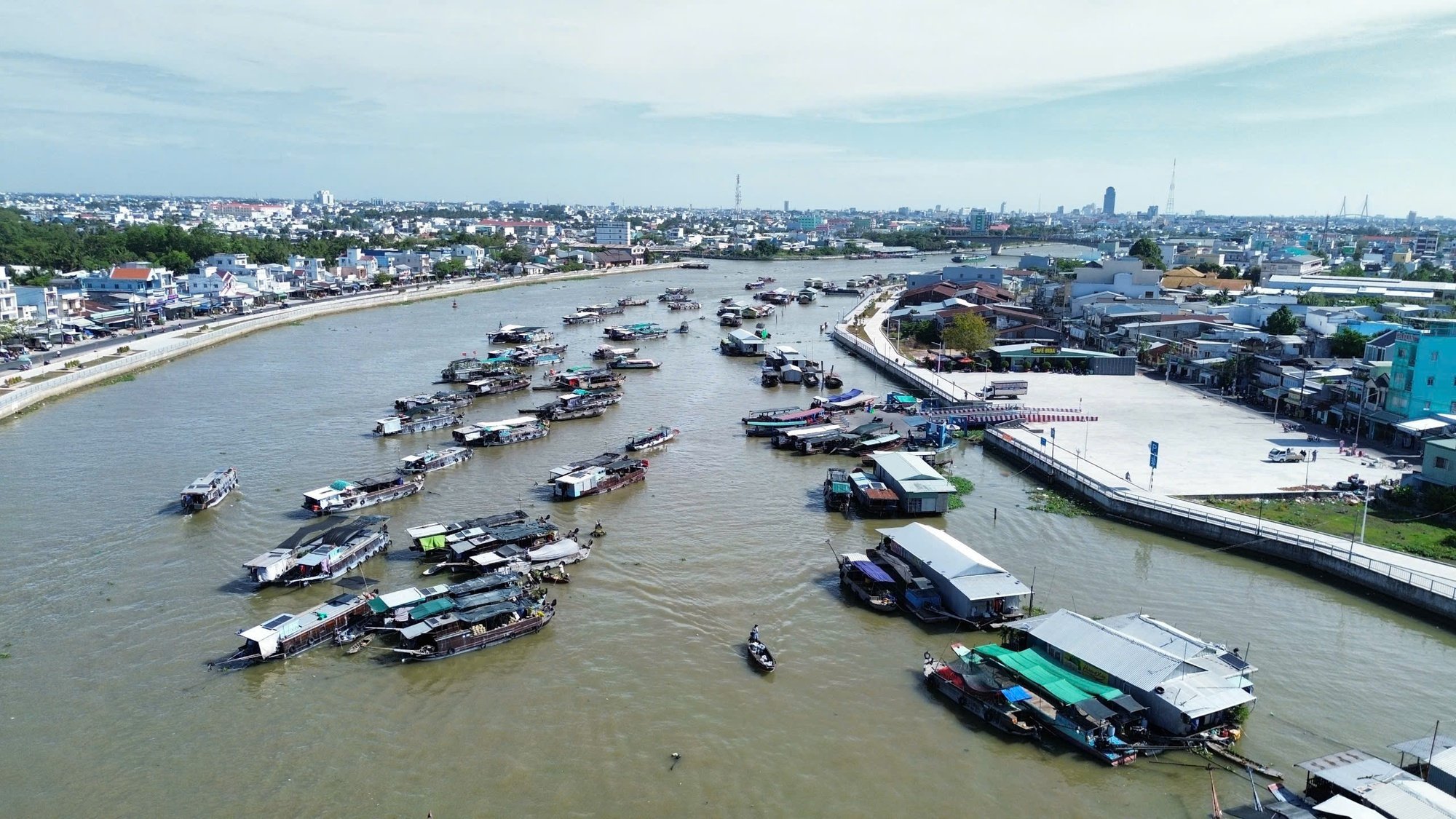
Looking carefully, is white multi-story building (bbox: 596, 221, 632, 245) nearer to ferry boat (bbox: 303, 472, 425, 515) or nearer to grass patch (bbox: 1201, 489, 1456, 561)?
ferry boat (bbox: 303, 472, 425, 515)

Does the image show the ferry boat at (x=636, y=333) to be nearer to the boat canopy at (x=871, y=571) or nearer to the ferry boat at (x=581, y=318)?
the ferry boat at (x=581, y=318)

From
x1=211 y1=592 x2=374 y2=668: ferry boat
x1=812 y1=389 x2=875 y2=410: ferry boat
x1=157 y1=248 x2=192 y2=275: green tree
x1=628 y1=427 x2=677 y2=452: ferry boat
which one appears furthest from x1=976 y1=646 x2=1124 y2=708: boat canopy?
x1=157 y1=248 x2=192 y2=275: green tree

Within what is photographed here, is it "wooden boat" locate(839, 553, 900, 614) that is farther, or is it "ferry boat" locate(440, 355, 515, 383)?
"ferry boat" locate(440, 355, 515, 383)

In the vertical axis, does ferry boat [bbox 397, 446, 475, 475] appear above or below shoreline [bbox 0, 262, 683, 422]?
below

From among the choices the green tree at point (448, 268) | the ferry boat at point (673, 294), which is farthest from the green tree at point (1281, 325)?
the green tree at point (448, 268)

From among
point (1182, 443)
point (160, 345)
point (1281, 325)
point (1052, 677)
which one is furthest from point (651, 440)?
point (1281, 325)

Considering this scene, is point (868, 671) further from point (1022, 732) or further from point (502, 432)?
point (502, 432)
